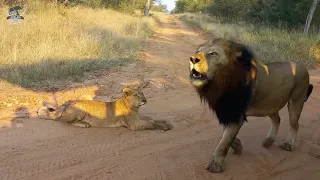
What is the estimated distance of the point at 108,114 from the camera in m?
5.93

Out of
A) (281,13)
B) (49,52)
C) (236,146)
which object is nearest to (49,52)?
(49,52)

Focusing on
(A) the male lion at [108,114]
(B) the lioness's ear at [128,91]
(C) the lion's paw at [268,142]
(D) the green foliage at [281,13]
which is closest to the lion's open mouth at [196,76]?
(C) the lion's paw at [268,142]

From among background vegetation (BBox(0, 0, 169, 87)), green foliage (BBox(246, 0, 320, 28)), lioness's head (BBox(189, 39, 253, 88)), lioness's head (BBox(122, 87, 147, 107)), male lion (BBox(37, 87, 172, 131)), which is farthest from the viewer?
green foliage (BBox(246, 0, 320, 28))

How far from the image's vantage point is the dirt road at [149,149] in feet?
14.0

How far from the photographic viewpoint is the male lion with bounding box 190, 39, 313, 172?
3971 mm

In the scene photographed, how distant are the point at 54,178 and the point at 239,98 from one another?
220 cm

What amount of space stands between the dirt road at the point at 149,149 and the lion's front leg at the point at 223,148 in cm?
9

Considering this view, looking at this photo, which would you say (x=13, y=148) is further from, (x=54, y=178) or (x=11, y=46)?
(x=11, y=46)

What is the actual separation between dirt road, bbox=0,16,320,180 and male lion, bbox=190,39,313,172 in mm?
326

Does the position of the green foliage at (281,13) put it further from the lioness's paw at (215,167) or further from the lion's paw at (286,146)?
the lioness's paw at (215,167)

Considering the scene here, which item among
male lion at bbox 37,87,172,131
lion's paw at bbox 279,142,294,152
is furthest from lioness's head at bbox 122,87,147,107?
lion's paw at bbox 279,142,294,152

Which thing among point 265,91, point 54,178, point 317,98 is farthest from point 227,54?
point 317,98

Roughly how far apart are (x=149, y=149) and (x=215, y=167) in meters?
1.03

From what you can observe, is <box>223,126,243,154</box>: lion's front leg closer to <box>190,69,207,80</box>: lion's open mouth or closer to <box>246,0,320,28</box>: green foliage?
<box>190,69,207,80</box>: lion's open mouth
